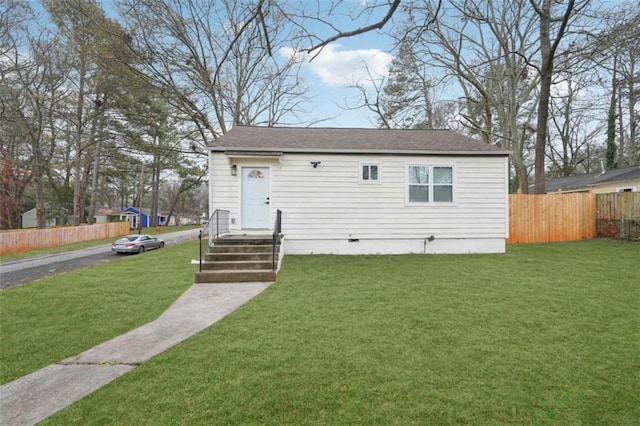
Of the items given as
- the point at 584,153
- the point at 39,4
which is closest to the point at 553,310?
the point at 39,4

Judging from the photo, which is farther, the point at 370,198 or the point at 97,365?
the point at 370,198

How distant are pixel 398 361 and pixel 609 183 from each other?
67.5 ft

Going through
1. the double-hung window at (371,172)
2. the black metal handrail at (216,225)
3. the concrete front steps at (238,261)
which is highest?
the double-hung window at (371,172)

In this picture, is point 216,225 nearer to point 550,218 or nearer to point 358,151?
point 358,151

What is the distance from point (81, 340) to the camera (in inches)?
147

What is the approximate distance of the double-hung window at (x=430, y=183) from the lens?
9.53 meters

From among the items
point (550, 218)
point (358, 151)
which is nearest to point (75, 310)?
point (358, 151)

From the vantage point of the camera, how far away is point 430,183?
9.58 m

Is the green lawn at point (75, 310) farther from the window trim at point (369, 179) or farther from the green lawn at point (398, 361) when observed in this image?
the window trim at point (369, 179)

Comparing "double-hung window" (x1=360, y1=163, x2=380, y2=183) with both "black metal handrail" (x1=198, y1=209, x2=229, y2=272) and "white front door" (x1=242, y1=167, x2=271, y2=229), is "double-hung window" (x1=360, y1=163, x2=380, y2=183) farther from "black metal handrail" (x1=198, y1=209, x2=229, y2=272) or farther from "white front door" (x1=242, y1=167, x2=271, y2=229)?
"black metal handrail" (x1=198, y1=209, x2=229, y2=272)

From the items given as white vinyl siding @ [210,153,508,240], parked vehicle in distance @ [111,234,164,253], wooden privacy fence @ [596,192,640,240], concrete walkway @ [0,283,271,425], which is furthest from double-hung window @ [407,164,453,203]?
parked vehicle in distance @ [111,234,164,253]

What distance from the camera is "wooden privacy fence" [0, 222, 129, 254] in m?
15.5

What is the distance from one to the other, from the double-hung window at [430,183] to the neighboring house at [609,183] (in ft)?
42.0

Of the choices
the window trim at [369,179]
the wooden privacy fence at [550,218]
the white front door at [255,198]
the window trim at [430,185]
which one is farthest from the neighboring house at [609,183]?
the white front door at [255,198]
